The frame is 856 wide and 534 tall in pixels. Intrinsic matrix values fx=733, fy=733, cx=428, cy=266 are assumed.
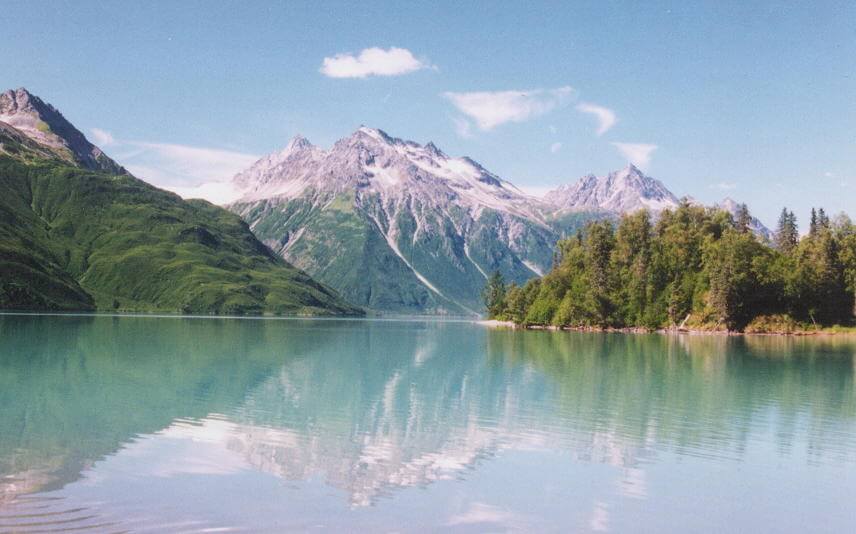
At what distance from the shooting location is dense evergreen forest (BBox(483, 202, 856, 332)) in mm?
176750

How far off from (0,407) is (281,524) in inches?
1022

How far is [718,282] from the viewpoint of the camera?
566ft

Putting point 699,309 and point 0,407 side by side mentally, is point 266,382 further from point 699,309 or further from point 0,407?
point 699,309

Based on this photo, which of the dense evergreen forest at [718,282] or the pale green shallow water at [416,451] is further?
the dense evergreen forest at [718,282]

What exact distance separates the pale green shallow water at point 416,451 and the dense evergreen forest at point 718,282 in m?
118

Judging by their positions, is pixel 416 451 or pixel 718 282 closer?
pixel 416 451

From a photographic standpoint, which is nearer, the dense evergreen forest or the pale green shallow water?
the pale green shallow water

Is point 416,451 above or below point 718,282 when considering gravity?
below

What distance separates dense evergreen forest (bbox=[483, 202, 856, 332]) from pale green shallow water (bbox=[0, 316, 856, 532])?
11790cm

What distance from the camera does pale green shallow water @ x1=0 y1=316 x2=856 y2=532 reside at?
22656 mm

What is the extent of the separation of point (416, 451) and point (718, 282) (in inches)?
6142

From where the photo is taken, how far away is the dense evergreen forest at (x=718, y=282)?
177m

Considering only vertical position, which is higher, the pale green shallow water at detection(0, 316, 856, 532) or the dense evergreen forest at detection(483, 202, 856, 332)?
the dense evergreen forest at detection(483, 202, 856, 332)

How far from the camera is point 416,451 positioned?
107 feet
